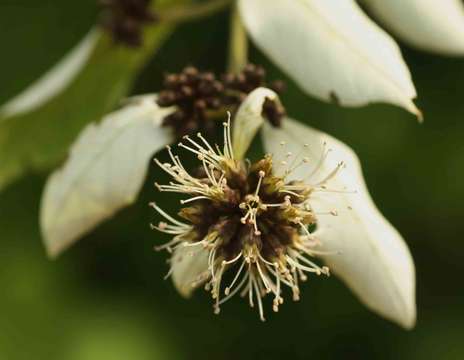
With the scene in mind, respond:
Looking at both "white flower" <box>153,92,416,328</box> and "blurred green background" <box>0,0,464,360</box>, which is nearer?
"white flower" <box>153,92,416,328</box>

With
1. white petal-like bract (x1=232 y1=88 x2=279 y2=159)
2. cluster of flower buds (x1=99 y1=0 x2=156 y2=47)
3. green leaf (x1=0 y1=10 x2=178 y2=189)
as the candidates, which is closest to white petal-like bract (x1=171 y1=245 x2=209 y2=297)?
white petal-like bract (x1=232 y1=88 x2=279 y2=159)

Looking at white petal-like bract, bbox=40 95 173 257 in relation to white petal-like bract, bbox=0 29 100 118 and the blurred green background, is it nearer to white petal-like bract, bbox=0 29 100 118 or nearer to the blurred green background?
white petal-like bract, bbox=0 29 100 118

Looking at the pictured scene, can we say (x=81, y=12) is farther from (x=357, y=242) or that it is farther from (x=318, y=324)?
(x=357, y=242)

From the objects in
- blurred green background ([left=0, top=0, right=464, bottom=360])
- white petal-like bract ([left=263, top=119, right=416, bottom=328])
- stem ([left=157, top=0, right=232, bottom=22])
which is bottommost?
blurred green background ([left=0, top=0, right=464, bottom=360])

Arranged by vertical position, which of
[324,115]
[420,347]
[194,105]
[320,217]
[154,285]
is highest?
[194,105]

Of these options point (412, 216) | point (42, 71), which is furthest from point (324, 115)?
point (42, 71)

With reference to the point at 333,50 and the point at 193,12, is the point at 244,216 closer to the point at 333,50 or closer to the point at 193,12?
the point at 333,50

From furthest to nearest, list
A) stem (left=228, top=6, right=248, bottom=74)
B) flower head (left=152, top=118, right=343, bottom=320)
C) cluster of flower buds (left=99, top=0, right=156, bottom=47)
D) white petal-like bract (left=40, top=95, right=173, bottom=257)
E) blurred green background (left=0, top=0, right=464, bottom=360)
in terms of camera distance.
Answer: blurred green background (left=0, top=0, right=464, bottom=360) < cluster of flower buds (left=99, top=0, right=156, bottom=47) < stem (left=228, top=6, right=248, bottom=74) < white petal-like bract (left=40, top=95, right=173, bottom=257) < flower head (left=152, top=118, right=343, bottom=320)

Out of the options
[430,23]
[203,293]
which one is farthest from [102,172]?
[203,293]
